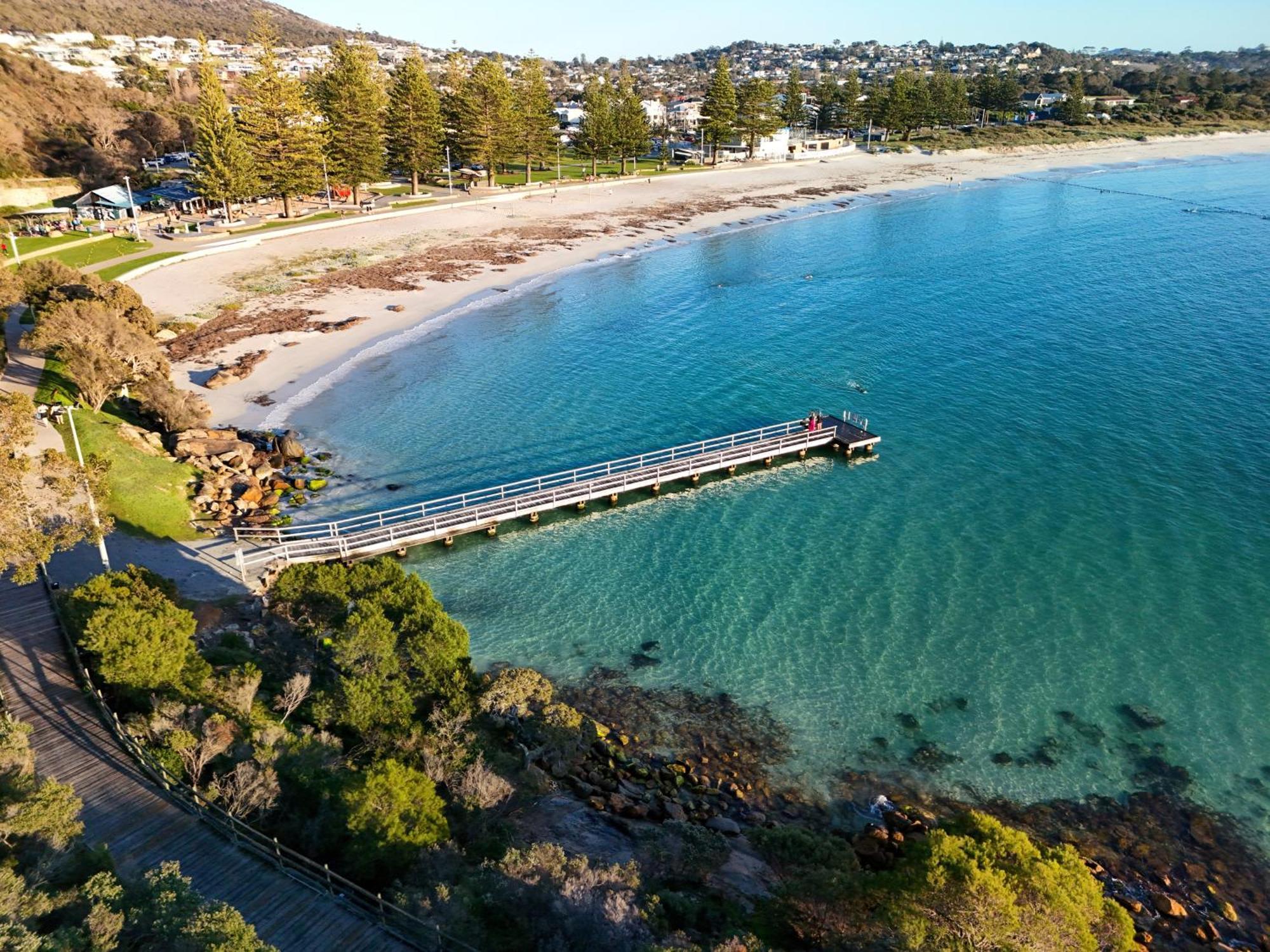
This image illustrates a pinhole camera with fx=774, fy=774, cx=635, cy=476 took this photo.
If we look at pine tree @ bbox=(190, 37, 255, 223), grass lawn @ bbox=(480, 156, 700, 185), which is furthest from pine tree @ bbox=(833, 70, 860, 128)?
pine tree @ bbox=(190, 37, 255, 223)

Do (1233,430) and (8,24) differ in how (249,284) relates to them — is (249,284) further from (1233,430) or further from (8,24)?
(8,24)

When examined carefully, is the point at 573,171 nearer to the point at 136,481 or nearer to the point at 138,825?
the point at 136,481

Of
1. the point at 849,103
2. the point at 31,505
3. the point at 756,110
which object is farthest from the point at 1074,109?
the point at 31,505

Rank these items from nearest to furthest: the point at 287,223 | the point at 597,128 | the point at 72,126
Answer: the point at 287,223
the point at 72,126
the point at 597,128

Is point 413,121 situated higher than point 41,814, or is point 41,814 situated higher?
point 413,121

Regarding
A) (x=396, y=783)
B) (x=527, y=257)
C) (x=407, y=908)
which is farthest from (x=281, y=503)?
(x=527, y=257)

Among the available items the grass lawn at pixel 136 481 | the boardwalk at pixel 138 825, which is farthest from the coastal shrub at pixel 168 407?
the boardwalk at pixel 138 825

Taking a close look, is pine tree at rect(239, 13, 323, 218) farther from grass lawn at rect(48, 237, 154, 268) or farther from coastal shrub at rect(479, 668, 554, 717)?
coastal shrub at rect(479, 668, 554, 717)
